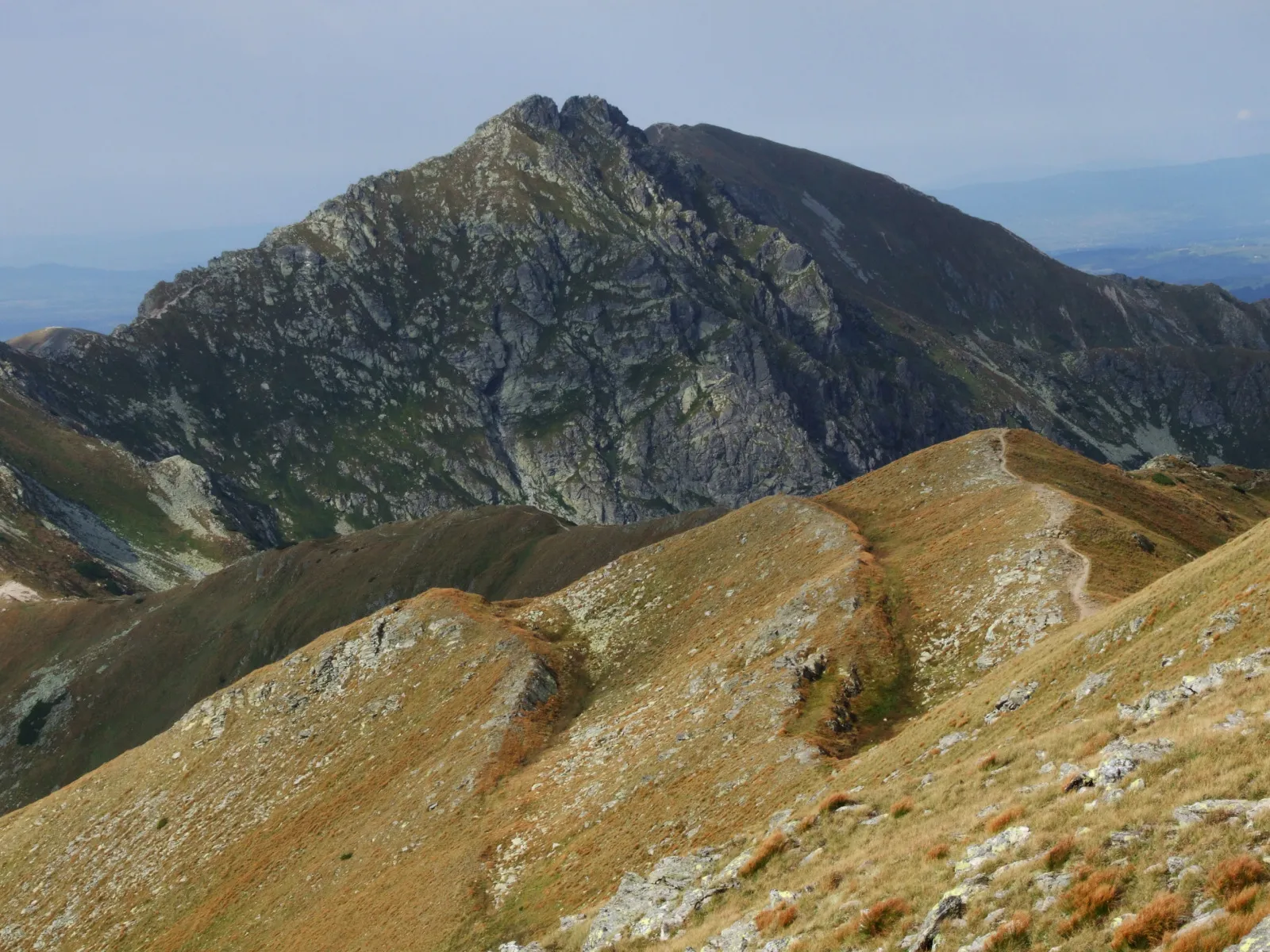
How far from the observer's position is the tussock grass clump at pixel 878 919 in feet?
71.6

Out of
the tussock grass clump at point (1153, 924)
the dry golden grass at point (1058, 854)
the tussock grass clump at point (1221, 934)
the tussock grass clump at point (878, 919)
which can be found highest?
the tussock grass clump at point (1221, 934)

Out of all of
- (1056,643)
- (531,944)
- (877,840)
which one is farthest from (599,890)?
(1056,643)

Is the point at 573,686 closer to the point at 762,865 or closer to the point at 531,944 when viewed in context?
the point at 531,944

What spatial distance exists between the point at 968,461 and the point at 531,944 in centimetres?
5353

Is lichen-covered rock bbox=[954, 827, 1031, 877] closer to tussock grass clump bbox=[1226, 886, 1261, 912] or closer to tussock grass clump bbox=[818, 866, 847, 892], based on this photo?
tussock grass clump bbox=[818, 866, 847, 892]

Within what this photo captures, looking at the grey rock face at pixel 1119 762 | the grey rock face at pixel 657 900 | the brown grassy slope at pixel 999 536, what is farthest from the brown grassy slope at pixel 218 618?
the grey rock face at pixel 1119 762

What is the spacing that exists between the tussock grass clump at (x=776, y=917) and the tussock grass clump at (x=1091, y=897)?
8.55m

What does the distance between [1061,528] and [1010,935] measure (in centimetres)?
4394

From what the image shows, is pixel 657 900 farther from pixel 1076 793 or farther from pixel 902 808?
pixel 1076 793

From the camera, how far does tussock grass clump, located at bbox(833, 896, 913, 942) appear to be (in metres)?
21.8

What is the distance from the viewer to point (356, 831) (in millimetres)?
58000

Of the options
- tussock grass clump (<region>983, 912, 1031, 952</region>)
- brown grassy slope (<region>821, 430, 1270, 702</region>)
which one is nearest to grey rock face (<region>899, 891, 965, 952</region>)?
tussock grass clump (<region>983, 912, 1031, 952</region>)

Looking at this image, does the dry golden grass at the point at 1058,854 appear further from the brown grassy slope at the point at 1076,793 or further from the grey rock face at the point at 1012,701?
the grey rock face at the point at 1012,701

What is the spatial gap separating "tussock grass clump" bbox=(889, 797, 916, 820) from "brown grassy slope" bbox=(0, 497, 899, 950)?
10.0 metres
